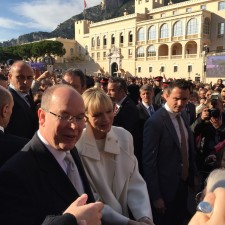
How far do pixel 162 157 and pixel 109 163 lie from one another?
47.6 inches

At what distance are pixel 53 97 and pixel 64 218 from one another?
0.81 m

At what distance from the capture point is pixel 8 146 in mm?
2232

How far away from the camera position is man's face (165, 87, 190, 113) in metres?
3.56

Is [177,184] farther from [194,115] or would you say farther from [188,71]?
[188,71]

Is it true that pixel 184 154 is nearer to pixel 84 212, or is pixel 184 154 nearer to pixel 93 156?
pixel 93 156

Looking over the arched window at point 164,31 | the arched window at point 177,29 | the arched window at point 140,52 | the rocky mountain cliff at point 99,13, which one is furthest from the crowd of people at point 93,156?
the rocky mountain cliff at point 99,13

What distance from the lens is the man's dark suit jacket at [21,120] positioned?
3582mm

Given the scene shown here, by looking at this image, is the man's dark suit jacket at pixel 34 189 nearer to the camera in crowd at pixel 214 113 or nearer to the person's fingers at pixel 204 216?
the person's fingers at pixel 204 216

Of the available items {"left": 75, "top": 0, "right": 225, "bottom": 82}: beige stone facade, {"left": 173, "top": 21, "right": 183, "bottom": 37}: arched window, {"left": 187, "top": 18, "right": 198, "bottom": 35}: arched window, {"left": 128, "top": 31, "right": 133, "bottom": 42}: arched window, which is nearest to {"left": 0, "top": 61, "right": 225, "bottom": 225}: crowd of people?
{"left": 75, "top": 0, "right": 225, "bottom": 82}: beige stone facade

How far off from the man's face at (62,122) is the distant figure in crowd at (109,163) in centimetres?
50

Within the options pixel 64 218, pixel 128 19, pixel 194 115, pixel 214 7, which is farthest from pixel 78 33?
pixel 64 218

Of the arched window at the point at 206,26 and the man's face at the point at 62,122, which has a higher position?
the arched window at the point at 206,26

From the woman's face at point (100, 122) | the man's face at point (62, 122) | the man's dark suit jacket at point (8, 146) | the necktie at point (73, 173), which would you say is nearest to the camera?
the man's face at point (62, 122)

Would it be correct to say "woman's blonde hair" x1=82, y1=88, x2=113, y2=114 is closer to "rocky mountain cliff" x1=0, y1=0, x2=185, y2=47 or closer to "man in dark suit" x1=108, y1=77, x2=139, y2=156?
"man in dark suit" x1=108, y1=77, x2=139, y2=156
